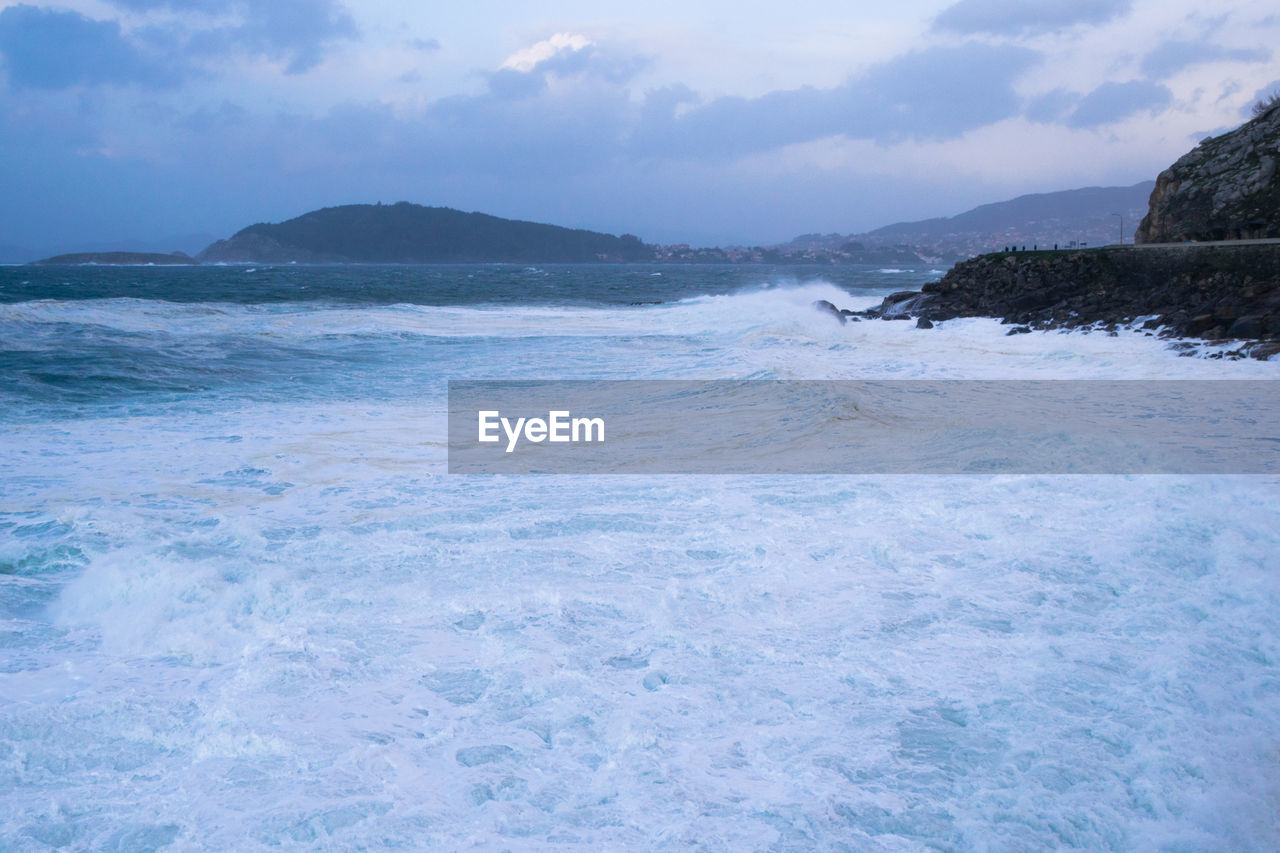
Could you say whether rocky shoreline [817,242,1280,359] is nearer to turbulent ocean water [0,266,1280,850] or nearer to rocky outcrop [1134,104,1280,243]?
rocky outcrop [1134,104,1280,243]

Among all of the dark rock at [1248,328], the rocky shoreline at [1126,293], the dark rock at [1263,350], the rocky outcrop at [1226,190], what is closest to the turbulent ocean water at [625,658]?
the dark rock at [1263,350]

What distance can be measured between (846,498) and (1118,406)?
252 inches

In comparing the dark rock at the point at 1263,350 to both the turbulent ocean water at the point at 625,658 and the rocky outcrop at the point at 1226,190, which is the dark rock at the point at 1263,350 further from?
the rocky outcrop at the point at 1226,190

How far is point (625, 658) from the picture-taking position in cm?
424

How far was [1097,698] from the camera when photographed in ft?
12.5

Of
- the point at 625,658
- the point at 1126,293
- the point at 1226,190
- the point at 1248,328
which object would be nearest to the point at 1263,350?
the point at 1248,328

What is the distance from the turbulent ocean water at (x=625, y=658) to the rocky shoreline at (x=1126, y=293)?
40.0 feet

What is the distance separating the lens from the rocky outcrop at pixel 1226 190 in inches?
880

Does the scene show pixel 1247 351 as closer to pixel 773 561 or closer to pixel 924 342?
pixel 924 342

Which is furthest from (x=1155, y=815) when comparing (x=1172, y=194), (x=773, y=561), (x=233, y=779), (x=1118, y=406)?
(x=1172, y=194)

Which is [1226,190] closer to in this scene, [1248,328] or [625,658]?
[1248,328]

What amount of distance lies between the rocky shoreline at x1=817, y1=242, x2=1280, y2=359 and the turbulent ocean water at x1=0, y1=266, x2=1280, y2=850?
12206 mm

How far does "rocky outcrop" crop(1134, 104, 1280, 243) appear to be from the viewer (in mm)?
22359

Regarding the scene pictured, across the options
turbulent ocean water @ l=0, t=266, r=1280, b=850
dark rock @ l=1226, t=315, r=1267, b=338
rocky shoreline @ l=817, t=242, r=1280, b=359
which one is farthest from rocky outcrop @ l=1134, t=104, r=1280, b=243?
turbulent ocean water @ l=0, t=266, r=1280, b=850
